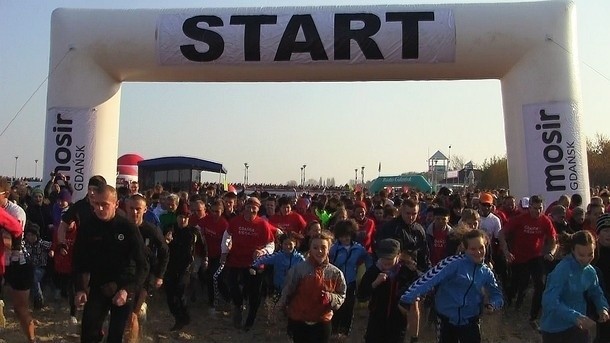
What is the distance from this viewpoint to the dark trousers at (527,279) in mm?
6824

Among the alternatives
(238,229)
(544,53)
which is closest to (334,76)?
(544,53)

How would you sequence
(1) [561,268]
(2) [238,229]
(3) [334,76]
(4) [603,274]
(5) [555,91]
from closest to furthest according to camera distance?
1. (1) [561,268]
2. (4) [603,274]
3. (2) [238,229]
4. (5) [555,91]
5. (3) [334,76]

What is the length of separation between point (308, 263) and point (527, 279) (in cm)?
417

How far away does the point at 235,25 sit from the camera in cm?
997

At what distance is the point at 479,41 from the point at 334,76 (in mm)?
2479

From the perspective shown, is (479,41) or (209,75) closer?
(479,41)

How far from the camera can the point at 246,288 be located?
22.4 ft

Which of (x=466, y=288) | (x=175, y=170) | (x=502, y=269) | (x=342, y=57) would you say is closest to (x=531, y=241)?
(x=502, y=269)

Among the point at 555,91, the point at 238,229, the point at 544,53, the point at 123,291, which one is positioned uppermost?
the point at 544,53

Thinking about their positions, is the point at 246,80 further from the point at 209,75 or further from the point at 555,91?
the point at 555,91

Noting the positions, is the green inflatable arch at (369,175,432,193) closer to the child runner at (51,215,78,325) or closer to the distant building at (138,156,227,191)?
the distant building at (138,156,227,191)

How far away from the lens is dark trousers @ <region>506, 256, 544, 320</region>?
22.4 ft

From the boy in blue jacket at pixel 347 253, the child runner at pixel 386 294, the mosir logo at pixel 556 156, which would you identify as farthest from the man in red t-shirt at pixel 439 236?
the mosir logo at pixel 556 156

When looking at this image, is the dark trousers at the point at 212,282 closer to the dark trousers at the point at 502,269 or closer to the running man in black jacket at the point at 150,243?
the running man in black jacket at the point at 150,243
